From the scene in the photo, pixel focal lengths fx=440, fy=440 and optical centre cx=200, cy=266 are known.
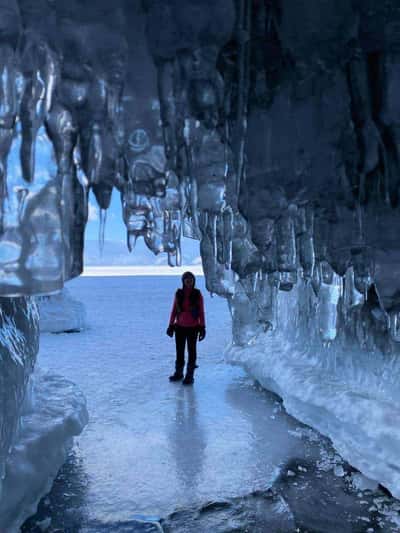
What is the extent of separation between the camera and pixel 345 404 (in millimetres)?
3752

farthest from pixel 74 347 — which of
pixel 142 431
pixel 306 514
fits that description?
pixel 306 514

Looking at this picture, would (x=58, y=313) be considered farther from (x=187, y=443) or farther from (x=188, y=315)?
(x=187, y=443)

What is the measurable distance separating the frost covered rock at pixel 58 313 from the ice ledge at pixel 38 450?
6.48m

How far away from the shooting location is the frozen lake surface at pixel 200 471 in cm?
264

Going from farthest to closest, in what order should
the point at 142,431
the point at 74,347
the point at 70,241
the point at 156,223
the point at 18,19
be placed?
1. the point at 74,347
2. the point at 142,431
3. the point at 156,223
4. the point at 70,241
5. the point at 18,19

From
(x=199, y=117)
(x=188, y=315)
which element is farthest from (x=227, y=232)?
(x=188, y=315)

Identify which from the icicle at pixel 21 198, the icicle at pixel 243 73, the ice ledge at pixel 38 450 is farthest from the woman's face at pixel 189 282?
the icicle at pixel 21 198

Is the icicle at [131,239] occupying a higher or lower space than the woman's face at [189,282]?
higher

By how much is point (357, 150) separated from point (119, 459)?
9.31 ft

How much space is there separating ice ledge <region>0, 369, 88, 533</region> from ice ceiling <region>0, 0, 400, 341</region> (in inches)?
60.2

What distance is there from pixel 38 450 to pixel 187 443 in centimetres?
134

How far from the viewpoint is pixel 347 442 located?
3.50m

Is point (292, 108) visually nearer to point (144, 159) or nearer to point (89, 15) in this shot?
point (144, 159)

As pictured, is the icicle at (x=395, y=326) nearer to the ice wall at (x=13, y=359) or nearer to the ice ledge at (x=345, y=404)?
the ice ledge at (x=345, y=404)
